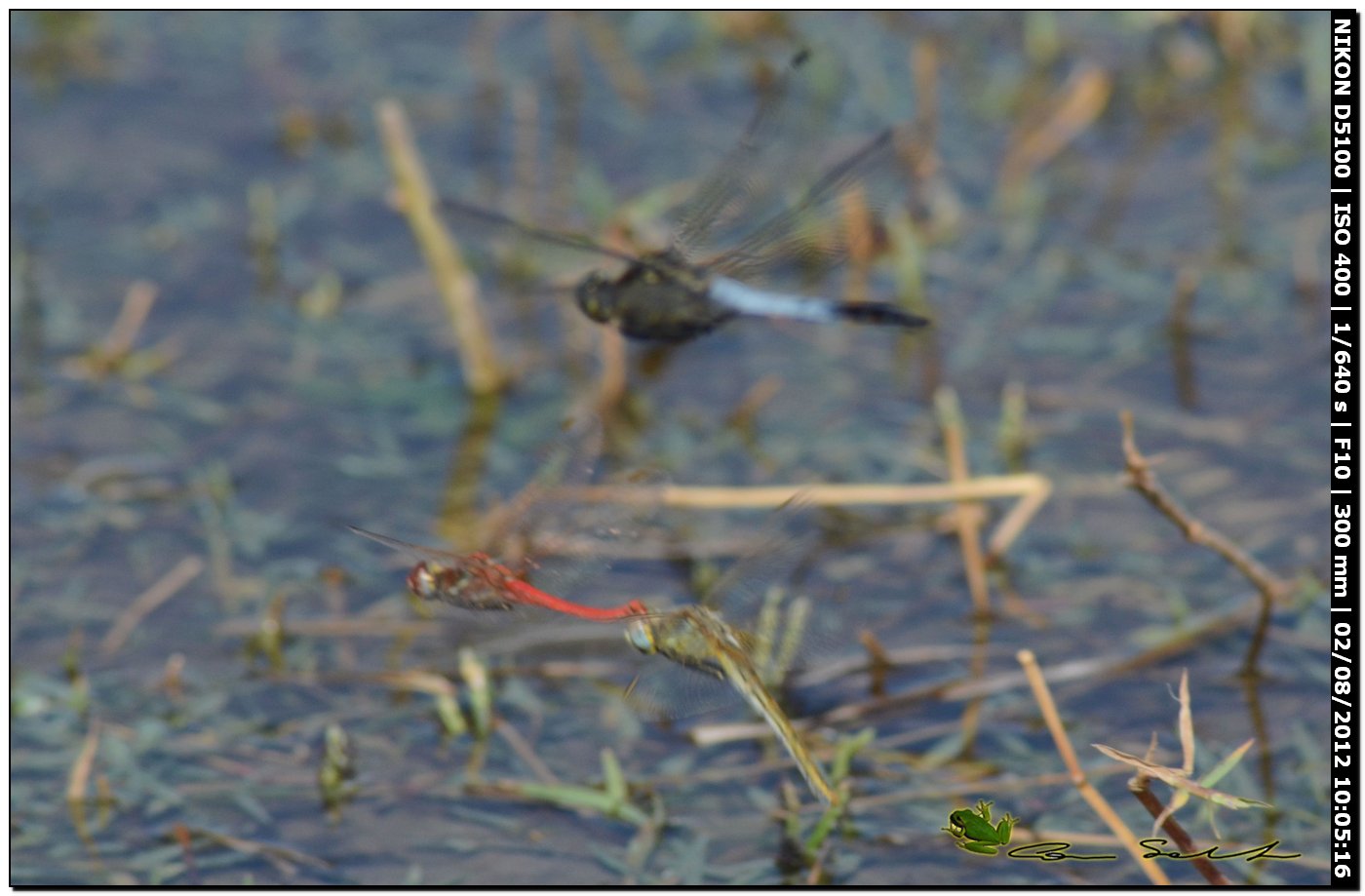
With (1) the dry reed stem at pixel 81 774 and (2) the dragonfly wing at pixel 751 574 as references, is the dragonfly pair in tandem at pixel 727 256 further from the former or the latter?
(1) the dry reed stem at pixel 81 774

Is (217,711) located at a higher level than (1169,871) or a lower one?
higher

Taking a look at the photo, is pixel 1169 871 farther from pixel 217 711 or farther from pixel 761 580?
pixel 217 711

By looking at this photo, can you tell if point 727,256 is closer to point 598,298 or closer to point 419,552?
point 598,298

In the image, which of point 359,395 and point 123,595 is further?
point 359,395

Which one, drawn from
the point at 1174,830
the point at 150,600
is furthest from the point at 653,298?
the point at 150,600

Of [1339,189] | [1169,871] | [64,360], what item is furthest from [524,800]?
[1339,189]
